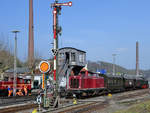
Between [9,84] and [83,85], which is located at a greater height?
[83,85]

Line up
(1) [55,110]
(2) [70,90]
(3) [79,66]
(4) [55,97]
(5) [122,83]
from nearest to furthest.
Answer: (1) [55,110] < (4) [55,97] < (2) [70,90] < (3) [79,66] < (5) [122,83]

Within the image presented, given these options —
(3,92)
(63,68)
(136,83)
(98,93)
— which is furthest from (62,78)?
(136,83)

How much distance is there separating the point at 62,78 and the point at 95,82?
5645 millimetres

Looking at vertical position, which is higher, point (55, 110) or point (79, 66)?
point (79, 66)

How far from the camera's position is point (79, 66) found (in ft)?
122

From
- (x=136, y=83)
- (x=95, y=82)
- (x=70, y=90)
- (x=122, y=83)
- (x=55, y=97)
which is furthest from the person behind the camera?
(x=136, y=83)

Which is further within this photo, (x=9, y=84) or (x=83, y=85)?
(x=9, y=84)

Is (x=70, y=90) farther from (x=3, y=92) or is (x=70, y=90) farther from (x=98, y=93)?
(x=3, y=92)

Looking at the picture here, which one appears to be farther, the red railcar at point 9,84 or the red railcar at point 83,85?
the red railcar at point 9,84

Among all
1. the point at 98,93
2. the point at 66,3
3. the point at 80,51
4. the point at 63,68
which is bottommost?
the point at 98,93

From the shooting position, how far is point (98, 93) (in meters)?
32.8

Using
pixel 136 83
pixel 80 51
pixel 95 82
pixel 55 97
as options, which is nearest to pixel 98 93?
pixel 95 82

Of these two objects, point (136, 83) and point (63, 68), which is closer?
point (63, 68)

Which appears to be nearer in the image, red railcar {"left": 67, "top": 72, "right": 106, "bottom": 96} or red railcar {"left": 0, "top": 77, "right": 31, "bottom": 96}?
red railcar {"left": 67, "top": 72, "right": 106, "bottom": 96}
